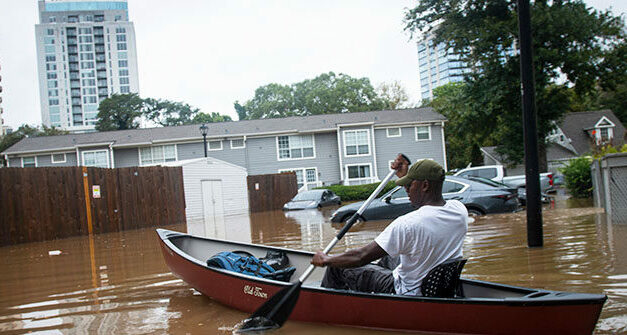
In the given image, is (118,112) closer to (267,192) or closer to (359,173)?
(359,173)

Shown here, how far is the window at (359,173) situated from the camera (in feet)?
116

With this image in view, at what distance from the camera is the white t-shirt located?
3.65m

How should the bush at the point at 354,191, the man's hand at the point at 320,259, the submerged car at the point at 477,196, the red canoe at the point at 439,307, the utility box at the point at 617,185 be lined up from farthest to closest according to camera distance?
the bush at the point at 354,191 < the submerged car at the point at 477,196 < the utility box at the point at 617,185 < the man's hand at the point at 320,259 < the red canoe at the point at 439,307

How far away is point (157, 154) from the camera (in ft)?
119

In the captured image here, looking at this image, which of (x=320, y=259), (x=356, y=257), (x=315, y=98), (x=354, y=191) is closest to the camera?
(x=356, y=257)

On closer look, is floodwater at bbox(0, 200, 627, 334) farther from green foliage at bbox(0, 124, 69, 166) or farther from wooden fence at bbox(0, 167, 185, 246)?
green foliage at bbox(0, 124, 69, 166)

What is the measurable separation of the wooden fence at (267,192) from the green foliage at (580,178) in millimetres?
16930

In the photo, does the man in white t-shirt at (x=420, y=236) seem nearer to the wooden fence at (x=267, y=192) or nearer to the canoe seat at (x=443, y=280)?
the canoe seat at (x=443, y=280)

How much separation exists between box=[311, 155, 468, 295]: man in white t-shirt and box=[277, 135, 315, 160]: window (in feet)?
105

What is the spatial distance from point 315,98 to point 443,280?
2407 inches

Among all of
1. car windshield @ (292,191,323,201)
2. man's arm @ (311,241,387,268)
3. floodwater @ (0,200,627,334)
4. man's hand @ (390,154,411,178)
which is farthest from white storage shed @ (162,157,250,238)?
man's arm @ (311,241,387,268)

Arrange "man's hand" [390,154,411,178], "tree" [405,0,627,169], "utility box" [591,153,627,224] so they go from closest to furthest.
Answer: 1. "man's hand" [390,154,411,178]
2. "utility box" [591,153,627,224]
3. "tree" [405,0,627,169]

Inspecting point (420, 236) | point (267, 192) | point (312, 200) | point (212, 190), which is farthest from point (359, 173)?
point (420, 236)

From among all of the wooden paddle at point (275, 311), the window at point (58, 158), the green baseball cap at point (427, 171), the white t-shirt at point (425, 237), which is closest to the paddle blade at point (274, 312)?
the wooden paddle at point (275, 311)
